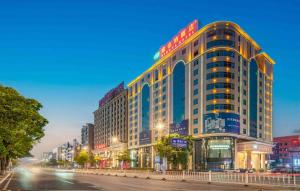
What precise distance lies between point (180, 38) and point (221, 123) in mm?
33493

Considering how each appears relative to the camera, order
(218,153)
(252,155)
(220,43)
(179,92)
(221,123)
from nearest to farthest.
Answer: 1. (221,123)
2. (218,153)
3. (220,43)
4. (252,155)
5. (179,92)

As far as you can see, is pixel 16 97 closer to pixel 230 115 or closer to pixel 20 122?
pixel 20 122

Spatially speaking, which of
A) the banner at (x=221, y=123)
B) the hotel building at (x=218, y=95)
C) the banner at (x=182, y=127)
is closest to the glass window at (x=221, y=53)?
the hotel building at (x=218, y=95)

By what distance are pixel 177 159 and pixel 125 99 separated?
9881cm

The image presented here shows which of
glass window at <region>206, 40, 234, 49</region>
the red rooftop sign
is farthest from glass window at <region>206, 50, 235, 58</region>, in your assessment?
the red rooftop sign

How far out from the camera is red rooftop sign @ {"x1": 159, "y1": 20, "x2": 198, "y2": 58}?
117375 mm

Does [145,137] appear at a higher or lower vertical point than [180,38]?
lower

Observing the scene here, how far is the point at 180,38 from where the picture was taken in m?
125

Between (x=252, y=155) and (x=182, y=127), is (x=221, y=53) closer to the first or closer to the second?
(x=182, y=127)

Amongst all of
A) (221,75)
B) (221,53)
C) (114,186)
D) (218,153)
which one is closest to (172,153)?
(218,153)

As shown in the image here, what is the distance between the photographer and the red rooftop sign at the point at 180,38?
117375mm

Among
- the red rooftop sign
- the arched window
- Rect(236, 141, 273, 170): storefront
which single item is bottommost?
Rect(236, 141, 273, 170): storefront

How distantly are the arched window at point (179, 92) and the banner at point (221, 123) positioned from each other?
14.0m

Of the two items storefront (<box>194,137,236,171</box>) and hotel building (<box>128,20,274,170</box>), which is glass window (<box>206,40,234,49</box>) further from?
storefront (<box>194,137,236,171</box>)
